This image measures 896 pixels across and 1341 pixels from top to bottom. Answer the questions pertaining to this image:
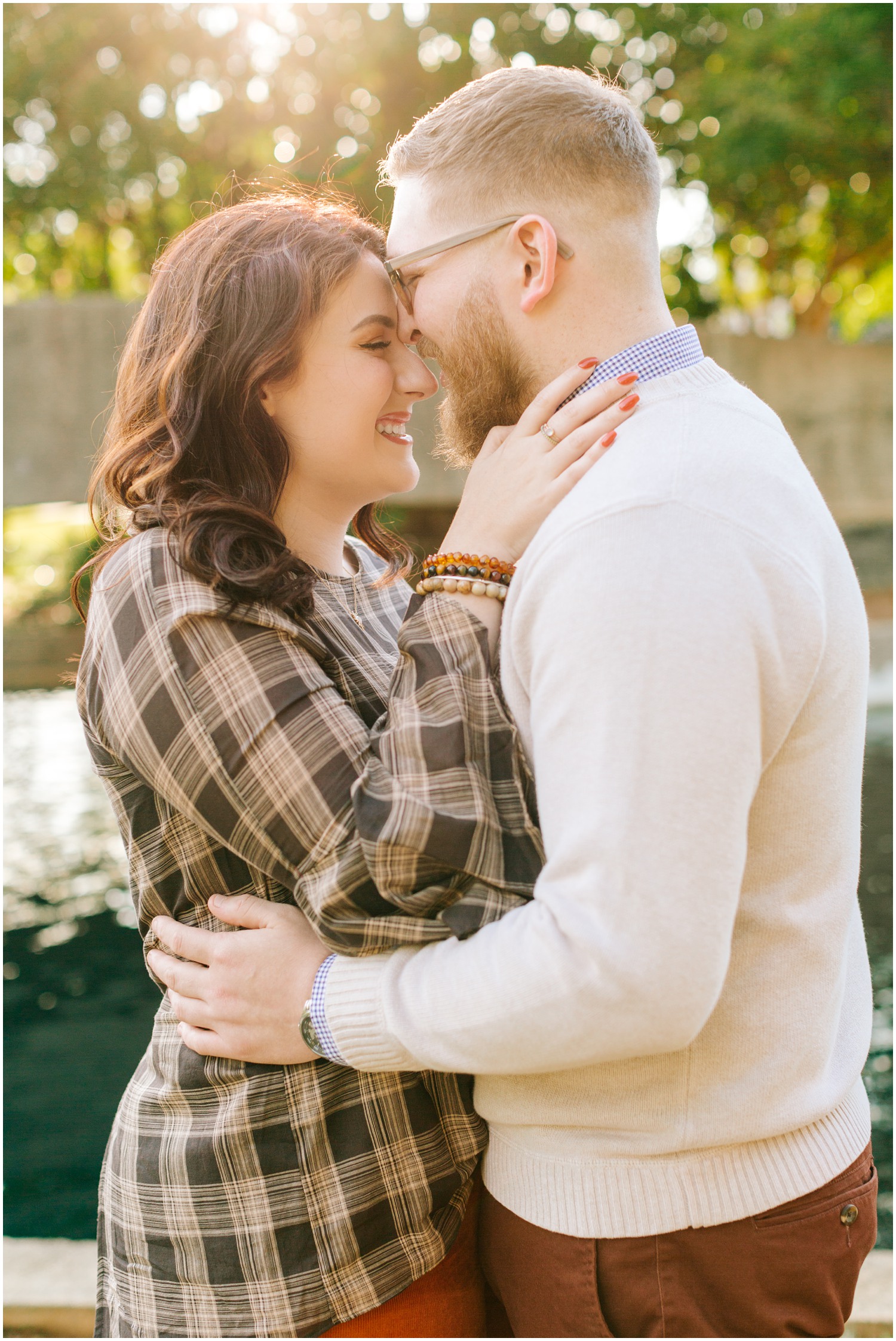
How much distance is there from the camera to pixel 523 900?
1.42m

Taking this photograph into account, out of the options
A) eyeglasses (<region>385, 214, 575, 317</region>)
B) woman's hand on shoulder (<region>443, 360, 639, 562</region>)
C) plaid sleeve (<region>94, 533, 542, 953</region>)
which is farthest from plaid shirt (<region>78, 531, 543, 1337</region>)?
eyeglasses (<region>385, 214, 575, 317</region>)

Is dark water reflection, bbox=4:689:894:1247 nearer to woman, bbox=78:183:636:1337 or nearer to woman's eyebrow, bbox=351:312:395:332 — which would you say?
woman, bbox=78:183:636:1337

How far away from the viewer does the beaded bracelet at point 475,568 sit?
1.60m

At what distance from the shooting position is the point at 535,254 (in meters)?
1.67

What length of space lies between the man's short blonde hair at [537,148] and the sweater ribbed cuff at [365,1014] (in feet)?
3.72

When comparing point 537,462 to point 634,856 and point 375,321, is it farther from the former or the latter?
point 634,856

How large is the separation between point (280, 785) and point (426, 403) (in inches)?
251

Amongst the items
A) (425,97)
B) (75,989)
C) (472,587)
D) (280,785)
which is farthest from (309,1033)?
(425,97)

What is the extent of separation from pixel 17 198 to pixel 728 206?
9.05 m

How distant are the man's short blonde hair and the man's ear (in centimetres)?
4

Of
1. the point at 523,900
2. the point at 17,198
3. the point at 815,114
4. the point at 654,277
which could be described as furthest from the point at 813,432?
the point at 17,198

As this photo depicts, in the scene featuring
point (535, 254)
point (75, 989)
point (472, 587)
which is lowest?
point (75, 989)

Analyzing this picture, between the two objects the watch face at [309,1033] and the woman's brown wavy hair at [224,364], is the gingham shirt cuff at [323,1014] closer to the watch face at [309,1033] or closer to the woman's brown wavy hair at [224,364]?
the watch face at [309,1033]

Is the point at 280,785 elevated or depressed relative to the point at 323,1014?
elevated
